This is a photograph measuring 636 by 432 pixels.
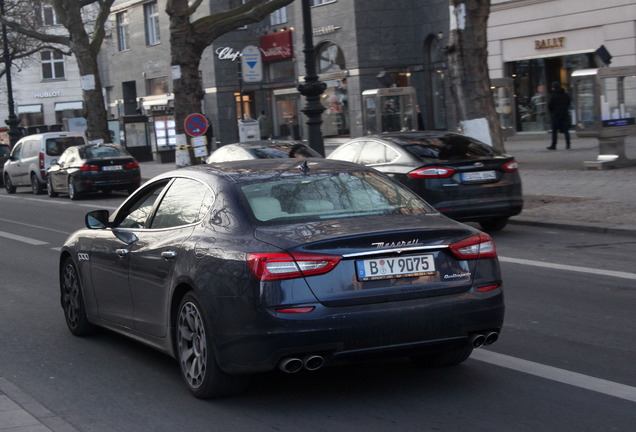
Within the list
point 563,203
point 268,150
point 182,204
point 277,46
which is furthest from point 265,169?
point 277,46

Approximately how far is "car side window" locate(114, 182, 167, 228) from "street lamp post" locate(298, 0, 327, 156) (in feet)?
42.4

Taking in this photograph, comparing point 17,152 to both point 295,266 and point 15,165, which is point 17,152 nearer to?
point 15,165

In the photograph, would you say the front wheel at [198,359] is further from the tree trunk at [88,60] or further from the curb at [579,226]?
the tree trunk at [88,60]

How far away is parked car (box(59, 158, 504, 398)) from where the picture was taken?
200 inches

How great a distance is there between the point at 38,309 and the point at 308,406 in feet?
14.8

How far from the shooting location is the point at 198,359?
5.59 meters

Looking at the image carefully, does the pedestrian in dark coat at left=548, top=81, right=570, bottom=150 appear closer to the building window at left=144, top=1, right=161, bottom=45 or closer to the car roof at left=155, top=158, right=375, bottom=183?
the car roof at left=155, top=158, right=375, bottom=183

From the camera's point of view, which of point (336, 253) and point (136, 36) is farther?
point (136, 36)

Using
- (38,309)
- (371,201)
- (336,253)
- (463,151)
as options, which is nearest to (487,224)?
(463,151)

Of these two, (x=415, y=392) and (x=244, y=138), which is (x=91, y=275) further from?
(x=244, y=138)

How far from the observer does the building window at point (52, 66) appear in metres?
78.7

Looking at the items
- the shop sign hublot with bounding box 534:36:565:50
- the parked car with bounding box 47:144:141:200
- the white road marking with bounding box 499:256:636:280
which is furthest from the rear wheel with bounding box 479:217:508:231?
A: the shop sign hublot with bounding box 534:36:565:50

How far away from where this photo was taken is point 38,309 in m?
9.09

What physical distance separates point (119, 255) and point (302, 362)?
6.74 feet
